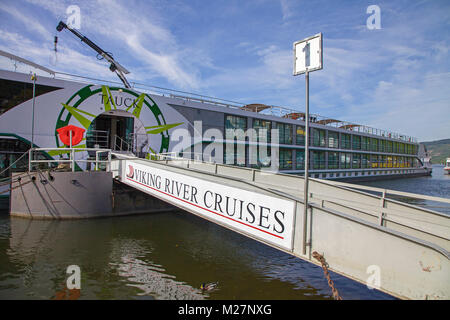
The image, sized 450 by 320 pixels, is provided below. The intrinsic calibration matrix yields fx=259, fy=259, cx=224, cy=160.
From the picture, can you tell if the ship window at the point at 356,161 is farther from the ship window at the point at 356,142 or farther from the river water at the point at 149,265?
the river water at the point at 149,265

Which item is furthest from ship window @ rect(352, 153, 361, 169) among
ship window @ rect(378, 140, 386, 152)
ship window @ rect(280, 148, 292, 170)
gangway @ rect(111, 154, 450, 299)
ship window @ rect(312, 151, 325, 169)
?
gangway @ rect(111, 154, 450, 299)

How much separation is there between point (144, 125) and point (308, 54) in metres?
16.1

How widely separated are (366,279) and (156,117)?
17.4 metres

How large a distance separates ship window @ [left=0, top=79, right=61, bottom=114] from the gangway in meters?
11.7

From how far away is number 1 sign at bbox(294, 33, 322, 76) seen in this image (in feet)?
12.9

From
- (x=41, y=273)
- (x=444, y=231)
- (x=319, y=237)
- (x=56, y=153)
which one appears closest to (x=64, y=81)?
(x=56, y=153)

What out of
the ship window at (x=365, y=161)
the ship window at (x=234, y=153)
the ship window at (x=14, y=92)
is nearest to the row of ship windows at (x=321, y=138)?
the ship window at (x=234, y=153)

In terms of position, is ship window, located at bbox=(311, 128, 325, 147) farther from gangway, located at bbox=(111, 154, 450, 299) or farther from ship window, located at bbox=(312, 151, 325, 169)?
gangway, located at bbox=(111, 154, 450, 299)

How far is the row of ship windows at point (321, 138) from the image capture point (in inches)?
1029

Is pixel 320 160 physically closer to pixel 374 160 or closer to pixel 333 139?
pixel 333 139

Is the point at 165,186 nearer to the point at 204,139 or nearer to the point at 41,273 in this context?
the point at 41,273

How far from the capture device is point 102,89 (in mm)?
16688

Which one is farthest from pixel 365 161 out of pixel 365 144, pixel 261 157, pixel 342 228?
pixel 342 228

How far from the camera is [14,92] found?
46.0ft
